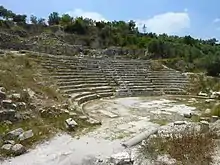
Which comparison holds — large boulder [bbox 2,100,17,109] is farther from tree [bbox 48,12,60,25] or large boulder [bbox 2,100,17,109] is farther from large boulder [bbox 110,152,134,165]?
tree [bbox 48,12,60,25]

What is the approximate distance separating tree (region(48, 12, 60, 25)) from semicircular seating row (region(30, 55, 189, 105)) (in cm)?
2511

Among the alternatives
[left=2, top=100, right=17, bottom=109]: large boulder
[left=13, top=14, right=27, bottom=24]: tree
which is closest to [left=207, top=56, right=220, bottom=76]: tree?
[left=2, top=100, right=17, bottom=109]: large boulder

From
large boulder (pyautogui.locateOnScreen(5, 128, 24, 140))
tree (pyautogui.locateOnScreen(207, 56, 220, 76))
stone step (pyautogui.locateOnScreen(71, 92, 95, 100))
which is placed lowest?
large boulder (pyautogui.locateOnScreen(5, 128, 24, 140))

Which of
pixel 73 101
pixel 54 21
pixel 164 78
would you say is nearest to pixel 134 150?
pixel 73 101

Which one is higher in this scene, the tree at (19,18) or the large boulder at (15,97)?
the tree at (19,18)

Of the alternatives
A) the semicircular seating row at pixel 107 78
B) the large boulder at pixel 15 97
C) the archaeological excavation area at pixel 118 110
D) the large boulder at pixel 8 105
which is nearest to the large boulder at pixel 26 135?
the archaeological excavation area at pixel 118 110

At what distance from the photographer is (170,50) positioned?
3238cm

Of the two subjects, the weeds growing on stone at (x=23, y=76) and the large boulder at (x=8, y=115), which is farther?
the weeds growing on stone at (x=23, y=76)

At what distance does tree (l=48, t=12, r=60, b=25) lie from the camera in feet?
156

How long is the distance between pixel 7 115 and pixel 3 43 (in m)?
16.2

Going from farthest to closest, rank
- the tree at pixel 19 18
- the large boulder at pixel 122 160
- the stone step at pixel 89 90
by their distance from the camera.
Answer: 1. the tree at pixel 19 18
2. the stone step at pixel 89 90
3. the large boulder at pixel 122 160

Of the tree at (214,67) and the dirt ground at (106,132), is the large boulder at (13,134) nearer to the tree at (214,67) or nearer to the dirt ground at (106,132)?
the dirt ground at (106,132)

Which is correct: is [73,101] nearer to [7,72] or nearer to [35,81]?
[35,81]

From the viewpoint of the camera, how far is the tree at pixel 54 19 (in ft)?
156
